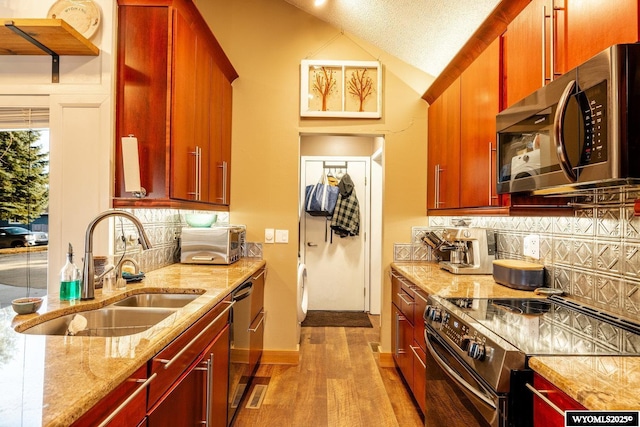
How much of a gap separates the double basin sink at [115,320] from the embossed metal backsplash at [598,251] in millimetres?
1891

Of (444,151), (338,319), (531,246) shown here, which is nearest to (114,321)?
(531,246)

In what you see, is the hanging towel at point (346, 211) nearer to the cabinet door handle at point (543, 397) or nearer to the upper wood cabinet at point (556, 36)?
the upper wood cabinet at point (556, 36)

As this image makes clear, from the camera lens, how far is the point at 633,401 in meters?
0.81

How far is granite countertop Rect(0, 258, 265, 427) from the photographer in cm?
72

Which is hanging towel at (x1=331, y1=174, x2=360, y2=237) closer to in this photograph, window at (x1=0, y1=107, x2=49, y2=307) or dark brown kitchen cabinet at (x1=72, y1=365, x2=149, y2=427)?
window at (x1=0, y1=107, x2=49, y2=307)

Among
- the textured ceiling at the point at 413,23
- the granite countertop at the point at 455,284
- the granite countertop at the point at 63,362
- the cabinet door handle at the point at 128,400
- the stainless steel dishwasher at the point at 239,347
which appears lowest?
the stainless steel dishwasher at the point at 239,347

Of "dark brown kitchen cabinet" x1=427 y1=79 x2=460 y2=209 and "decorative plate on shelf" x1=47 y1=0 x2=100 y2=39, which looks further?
"dark brown kitchen cabinet" x1=427 y1=79 x2=460 y2=209

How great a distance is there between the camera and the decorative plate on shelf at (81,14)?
2.01 m

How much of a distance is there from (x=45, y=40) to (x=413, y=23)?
226cm

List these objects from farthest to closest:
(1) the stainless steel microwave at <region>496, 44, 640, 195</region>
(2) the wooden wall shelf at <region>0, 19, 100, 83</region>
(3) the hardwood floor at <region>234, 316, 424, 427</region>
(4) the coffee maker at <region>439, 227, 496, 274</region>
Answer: (4) the coffee maker at <region>439, 227, 496, 274</region> < (3) the hardwood floor at <region>234, 316, 424, 427</region> < (2) the wooden wall shelf at <region>0, 19, 100, 83</region> < (1) the stainless steel microwave at <region>496, 44, 640, 195</region>

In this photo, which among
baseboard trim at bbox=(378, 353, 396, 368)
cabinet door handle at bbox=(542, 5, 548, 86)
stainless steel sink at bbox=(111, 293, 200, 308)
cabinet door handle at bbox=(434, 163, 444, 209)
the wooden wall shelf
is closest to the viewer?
cabinet door handle at bbox=(542, 5, 548, 86)

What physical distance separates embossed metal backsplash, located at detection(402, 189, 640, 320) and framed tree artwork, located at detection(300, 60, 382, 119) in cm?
172

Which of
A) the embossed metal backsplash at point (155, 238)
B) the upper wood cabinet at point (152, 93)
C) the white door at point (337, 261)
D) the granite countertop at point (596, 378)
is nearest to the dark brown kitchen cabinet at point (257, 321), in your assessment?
the embossed metal backsplash at point (155, 238)

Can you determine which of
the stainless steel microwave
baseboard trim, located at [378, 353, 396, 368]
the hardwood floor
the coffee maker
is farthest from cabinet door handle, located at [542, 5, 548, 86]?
baseboard trim, located at [378, 353, 396, 368]
